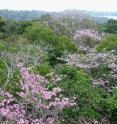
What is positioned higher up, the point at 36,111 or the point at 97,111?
the point at 36,111

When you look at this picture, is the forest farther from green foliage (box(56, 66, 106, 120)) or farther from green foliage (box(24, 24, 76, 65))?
green foliage (box(24, 24, 76, 65))

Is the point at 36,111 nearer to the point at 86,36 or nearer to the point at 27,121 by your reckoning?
the point at 27,121

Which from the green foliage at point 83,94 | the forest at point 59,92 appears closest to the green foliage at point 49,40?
the forest at point 59,92

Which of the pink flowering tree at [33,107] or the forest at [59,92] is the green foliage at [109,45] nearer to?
the forest at [59,92]

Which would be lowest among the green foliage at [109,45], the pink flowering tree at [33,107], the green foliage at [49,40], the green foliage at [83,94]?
the green foliage at [49,40]

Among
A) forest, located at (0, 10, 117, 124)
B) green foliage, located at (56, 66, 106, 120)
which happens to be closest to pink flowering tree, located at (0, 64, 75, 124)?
forest, located at (0, 10, 117, 124)

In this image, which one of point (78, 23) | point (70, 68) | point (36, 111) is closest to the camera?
point (36, 111)

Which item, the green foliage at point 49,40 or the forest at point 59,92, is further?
the green foliage at point 49,40

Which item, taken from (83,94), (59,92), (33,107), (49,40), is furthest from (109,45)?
(33,107)

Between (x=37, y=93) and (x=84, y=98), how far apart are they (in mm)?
3260

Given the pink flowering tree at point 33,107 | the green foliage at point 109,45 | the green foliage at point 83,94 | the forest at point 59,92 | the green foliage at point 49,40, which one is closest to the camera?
the pink flowering tree at point 33,107

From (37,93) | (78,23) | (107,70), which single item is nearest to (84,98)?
(37,93)

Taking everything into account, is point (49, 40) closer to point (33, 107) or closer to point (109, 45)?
point (109, 45)

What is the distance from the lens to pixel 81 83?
16078mm
